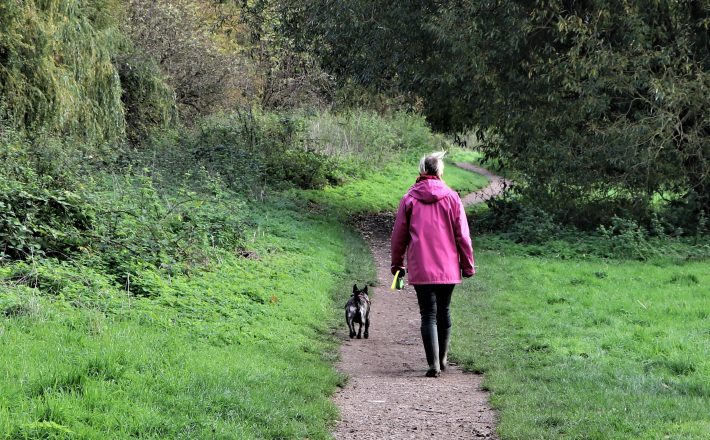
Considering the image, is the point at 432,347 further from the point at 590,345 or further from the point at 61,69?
the point at 61,69

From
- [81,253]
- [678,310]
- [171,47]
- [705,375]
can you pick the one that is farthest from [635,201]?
[171,47]

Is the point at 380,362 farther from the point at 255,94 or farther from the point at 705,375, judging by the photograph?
the point at 255,94

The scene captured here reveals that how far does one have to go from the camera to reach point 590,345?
1000 centimetres

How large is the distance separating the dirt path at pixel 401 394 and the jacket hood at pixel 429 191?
6.41 feet

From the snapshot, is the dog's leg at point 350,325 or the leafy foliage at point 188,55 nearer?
the dog's leg at point 350,325

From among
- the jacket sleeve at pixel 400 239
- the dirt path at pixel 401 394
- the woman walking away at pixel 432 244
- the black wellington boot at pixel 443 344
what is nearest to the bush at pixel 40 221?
the dirt path at pixel 401 394

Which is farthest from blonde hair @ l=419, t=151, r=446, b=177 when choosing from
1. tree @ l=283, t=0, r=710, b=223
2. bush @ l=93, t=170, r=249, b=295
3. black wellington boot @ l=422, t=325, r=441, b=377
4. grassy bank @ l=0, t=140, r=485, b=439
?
tree @ l=283, t=0, r=710, b=223

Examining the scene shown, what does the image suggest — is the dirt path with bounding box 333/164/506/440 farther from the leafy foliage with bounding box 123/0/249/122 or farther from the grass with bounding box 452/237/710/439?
the leafy foliage with bounding box 123/0/249/122

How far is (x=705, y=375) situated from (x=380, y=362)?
3564 mm

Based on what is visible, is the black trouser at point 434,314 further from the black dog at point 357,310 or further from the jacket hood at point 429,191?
the black dog at point 357,310

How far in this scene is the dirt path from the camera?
6.92 m

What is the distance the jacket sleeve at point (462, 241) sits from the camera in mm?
8625

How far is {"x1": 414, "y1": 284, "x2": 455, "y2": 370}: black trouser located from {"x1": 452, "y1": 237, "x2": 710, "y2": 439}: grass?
0.65 metres

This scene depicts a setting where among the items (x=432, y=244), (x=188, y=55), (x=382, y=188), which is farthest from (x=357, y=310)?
(x=188, y=55)
